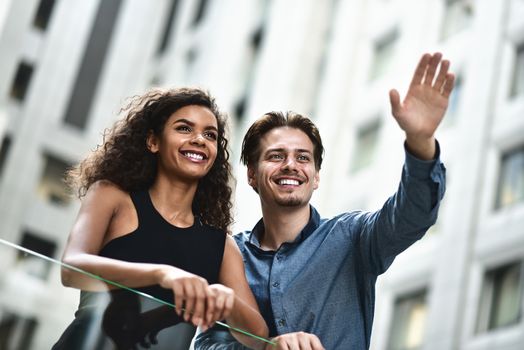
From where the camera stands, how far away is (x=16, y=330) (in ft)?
11.6

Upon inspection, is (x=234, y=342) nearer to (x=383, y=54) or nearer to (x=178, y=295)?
(x=178, y=295)

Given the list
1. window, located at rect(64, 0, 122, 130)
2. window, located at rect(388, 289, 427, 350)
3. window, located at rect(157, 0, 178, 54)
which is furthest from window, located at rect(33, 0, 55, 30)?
window, located at rect(388, 289, 427, 350)

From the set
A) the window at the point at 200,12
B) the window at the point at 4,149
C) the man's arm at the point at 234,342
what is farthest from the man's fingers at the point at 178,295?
the window at the point at 200,12

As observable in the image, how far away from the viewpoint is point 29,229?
29.5 m

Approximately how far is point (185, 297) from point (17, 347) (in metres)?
0.59

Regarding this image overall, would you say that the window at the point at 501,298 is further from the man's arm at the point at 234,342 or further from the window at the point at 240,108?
the man's arm at the point at 234,342

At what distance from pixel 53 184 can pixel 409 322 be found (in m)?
12.8

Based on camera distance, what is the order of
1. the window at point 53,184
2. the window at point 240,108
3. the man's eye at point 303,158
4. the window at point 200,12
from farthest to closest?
the window at point 200,12 < the window at point 240,108 < the window at point 53,184 < the man's eye at point 303,158

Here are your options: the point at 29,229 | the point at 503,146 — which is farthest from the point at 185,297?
the point at 29,229

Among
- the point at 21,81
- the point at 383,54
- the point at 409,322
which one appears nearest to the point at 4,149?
the point at 21,81

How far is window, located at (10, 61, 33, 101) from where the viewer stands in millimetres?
30391

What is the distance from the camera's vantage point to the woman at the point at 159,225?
3.60 m

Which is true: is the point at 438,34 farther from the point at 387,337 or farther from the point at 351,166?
the point at 387,337

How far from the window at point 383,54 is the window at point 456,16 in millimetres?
1870
